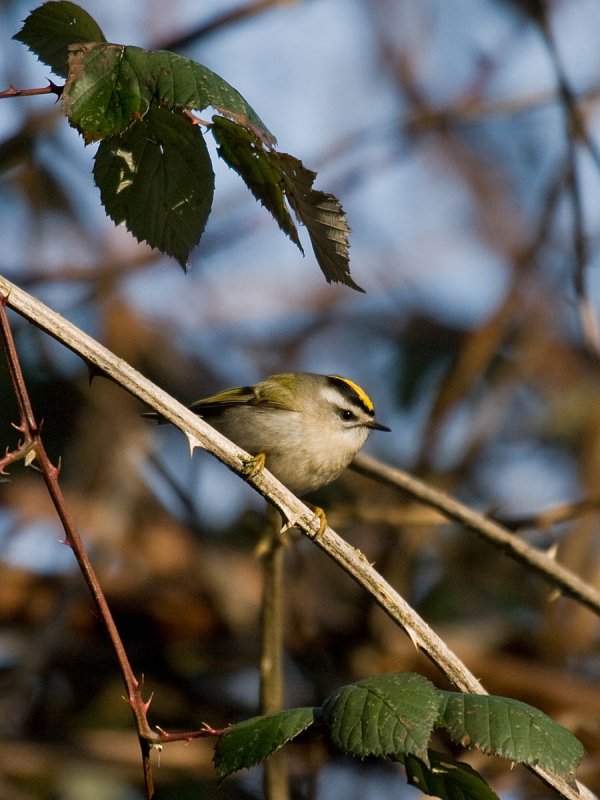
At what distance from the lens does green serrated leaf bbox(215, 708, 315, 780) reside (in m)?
1.57

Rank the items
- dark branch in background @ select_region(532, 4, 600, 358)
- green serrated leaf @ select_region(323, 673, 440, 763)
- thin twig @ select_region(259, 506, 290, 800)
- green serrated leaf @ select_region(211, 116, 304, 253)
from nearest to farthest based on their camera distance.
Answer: green serrated leaf @ select_region(323, 673, 440, 763) < green serrated leaf @ select_region(211, 116, 304, 253) < thin twig @ select_region(259, 506, 290, 800) < dark branch in background @ select_region(532, 4, 600, 358)

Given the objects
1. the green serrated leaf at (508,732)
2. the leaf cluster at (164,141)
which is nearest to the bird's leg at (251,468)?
the leaf cluster at (164,141)

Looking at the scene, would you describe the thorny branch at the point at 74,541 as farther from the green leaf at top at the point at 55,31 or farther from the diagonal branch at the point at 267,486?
the green leaf at top at the point at 55,31

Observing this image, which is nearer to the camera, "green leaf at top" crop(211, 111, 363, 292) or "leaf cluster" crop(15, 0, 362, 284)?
"leaf cluster" crop(15, 0, 362, 284)

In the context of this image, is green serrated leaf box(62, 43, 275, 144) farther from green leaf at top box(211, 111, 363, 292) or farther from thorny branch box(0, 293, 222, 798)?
thorny branch box(0, 293, 222, 798)

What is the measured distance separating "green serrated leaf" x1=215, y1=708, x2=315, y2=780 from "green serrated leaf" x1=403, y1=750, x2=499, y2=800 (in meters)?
0.21

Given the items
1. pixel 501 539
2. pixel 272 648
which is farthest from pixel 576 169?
pixel 272 648

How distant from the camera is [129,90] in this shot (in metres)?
1.61

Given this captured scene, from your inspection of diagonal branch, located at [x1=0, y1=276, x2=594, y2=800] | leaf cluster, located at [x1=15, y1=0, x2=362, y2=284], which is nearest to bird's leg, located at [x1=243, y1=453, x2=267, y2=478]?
diagonal branch, located at [x1=0, y1=276, x2=594, y2=800]

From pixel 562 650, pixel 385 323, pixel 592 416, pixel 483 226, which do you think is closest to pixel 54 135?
pixel 385 323

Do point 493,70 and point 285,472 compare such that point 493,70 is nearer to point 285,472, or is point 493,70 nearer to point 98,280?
point 98,280

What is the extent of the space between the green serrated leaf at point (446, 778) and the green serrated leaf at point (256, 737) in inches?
8.2

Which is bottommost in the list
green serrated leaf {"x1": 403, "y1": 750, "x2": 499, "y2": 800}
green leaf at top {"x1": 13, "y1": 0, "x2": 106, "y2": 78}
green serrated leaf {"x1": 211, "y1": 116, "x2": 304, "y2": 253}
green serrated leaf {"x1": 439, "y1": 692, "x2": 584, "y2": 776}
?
green serrated leaf {"x1": 403, "y1": 750, "x2": 499, "y2": 800}

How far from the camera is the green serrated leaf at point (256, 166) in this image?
1.72m
